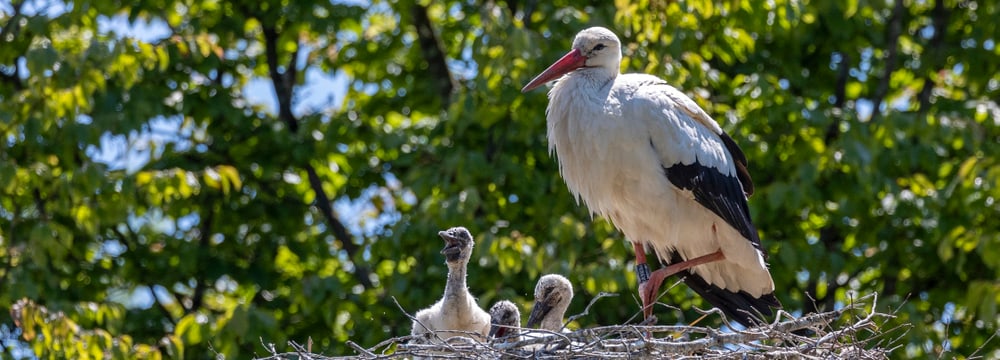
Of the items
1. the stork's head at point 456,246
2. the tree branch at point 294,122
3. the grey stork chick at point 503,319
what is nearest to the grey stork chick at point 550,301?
the grey stork chick at point 503,319

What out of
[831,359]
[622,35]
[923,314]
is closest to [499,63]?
[622,35]

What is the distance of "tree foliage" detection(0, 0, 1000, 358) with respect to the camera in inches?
392

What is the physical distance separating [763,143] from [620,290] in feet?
4.66

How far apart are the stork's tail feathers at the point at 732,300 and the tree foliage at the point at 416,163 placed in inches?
34.8

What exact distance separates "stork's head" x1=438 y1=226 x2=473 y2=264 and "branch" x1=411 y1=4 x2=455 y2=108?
4521 mm

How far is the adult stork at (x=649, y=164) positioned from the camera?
7703mm

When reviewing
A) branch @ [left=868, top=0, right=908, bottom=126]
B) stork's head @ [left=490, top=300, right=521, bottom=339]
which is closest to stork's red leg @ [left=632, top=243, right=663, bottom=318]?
stork's head @ [left=490, top=300, right=521, bottom=339]

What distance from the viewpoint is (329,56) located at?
40.5ft

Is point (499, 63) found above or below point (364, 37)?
above

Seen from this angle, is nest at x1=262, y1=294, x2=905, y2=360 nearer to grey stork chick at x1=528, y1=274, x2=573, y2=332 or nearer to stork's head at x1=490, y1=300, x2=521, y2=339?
stork's head at x1=490, y1=300, x2=521, y2=339

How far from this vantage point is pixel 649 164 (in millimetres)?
7738

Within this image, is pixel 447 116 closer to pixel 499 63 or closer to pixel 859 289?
pixel 499 63

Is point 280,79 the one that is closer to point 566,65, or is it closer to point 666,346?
point 566,65

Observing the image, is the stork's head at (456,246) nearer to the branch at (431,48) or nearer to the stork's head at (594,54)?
the stork's head at (594,54)
